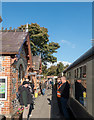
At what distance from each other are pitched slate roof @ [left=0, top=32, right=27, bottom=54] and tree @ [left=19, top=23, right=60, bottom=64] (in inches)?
909

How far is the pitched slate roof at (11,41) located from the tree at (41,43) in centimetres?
2310

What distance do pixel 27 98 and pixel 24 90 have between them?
33 centimetres

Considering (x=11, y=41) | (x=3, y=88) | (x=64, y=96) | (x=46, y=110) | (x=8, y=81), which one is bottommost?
(x=46, y=110)

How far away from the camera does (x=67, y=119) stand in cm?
594

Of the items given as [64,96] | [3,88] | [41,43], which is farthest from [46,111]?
[41,43]

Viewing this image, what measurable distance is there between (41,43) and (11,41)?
25.2m

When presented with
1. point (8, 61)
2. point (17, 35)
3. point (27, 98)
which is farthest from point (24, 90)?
point (17, 35)

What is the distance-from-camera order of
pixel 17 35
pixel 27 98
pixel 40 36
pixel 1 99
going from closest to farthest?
pixel 27 98, pixel 1 99, pixel 17 35, pixel 40 36

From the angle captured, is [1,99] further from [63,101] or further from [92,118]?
[92,118]

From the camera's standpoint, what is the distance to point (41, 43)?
33.8 m

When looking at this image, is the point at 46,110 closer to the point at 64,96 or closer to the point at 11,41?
the point at 64,96

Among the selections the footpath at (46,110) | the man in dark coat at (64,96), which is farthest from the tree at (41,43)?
the man in dark coat at (64,96)

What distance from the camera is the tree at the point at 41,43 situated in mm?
33562

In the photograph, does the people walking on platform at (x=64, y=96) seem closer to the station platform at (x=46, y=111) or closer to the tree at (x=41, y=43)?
the station platform at (x=46, y=111)
